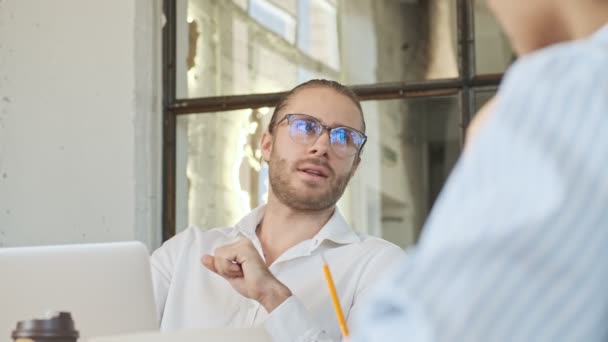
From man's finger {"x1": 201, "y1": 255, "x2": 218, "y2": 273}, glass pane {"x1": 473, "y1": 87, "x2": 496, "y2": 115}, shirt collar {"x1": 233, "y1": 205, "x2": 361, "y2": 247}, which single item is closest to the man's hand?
man's finger {"x1": 201, "y1": 255, "x2": 218, "y2": 273}

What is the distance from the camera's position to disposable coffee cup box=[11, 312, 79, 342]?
125 cm

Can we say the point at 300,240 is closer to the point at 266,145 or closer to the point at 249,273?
the point at 266,145

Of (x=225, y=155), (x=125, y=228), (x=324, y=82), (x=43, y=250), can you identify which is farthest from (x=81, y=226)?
(x=43, y=250)

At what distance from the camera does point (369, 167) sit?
361 cm

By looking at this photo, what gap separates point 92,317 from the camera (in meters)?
1.58

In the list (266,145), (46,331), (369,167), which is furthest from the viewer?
(369,167)

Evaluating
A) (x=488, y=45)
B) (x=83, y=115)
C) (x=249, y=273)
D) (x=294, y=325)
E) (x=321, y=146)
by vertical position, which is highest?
(x=488, y=45)

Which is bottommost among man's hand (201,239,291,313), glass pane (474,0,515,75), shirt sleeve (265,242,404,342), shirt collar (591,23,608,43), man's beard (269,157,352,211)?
shirt sleeve (265,242,404,342)

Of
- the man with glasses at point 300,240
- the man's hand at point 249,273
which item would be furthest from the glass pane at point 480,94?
the man's hand at point 249,273

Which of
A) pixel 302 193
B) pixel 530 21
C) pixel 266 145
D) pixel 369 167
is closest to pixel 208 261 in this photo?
pixel 302 193

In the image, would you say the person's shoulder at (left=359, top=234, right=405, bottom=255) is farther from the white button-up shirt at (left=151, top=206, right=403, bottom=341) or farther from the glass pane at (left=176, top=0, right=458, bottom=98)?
the glass pane at (left=176, top=0, right=458, bottom=98)

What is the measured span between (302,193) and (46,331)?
4.66ft

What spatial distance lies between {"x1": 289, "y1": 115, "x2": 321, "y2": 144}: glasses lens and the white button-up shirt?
0.23 metres

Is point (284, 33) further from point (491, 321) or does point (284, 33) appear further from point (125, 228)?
point (491, 321)
